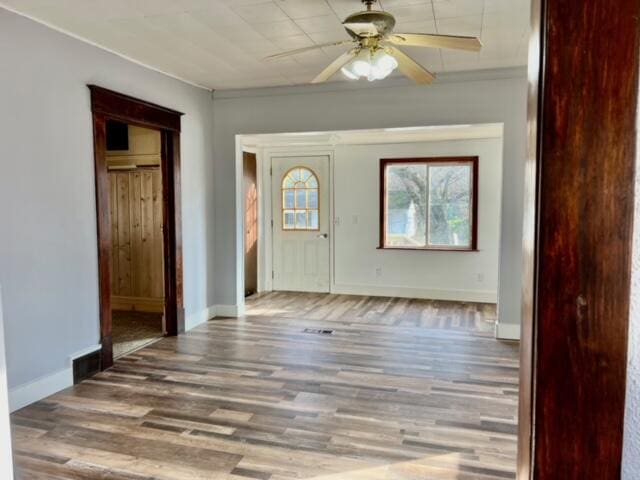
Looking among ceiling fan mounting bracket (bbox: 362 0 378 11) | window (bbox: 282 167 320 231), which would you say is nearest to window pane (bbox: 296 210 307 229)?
window (bbox: 282 167 320 231)

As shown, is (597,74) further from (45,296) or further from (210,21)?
(45,296)

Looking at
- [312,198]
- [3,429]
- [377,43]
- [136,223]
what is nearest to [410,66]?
[377,43]

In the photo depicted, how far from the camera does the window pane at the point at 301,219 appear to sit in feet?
23.1

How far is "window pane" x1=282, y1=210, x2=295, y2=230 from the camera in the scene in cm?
708

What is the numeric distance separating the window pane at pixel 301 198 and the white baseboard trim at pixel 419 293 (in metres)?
1.28

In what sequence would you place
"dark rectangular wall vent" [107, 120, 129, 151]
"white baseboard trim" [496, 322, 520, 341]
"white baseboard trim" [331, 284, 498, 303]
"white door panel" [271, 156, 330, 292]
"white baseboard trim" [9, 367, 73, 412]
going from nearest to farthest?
"white baseboard trim" [9, 367, 73, 412], "white baseboard trim" [496, 322, 520, 341], "dark rectangular wall vent" [107, 120, 129, 151], "white baseboard trim" [331, 284, 498, 303], "white door panel" [271, 156, 330, 292]

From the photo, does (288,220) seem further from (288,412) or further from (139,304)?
(288,412)

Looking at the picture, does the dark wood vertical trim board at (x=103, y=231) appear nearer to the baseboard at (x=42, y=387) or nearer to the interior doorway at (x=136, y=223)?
the baseboard at (x=42, y=387)

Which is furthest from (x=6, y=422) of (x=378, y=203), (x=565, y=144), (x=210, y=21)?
(x=378, y=203)

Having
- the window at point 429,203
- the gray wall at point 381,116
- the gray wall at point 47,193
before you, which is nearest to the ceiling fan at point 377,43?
the gray wall at point 381,116

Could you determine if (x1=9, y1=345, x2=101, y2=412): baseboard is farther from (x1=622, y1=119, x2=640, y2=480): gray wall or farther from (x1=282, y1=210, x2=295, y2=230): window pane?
(x1=282, y1=210, x2=295, y2=230): window pane

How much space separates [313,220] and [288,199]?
0.49 metres

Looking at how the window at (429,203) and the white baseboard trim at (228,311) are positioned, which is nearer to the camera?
the white baseboard trim at (228,311)

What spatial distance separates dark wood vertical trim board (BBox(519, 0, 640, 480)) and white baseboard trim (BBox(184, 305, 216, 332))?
4.63 metres
